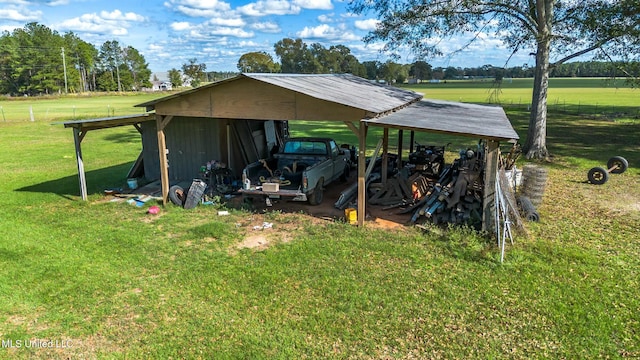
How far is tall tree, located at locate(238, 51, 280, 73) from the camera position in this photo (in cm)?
11494

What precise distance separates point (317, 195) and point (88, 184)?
788 centimetres

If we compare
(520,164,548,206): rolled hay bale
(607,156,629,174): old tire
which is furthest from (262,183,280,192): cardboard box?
(607,156,629,174): old tire

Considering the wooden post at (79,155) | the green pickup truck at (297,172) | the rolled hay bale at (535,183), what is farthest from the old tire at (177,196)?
the rolled hay bale at (535,183)

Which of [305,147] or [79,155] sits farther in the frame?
[305,147]

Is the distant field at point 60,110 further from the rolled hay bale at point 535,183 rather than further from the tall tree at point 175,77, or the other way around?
the tall tree at point 175,77

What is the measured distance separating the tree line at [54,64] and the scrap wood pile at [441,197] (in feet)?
256

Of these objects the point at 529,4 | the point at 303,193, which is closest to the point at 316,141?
the point at 303,193

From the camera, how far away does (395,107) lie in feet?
37.3

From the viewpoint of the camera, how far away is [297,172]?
10750mm

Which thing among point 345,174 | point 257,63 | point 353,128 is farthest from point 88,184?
point 257,63

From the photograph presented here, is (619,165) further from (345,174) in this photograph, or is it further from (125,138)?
(125,138)

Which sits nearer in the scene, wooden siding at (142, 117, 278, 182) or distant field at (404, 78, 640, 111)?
wooden siding at (142, 117, 278, 182)

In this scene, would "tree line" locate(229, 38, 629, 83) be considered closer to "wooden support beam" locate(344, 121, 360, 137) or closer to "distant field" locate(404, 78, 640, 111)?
"distant field" locate(404, 78, 640, 111)

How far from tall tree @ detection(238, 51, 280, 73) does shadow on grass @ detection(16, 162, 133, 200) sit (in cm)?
10426
